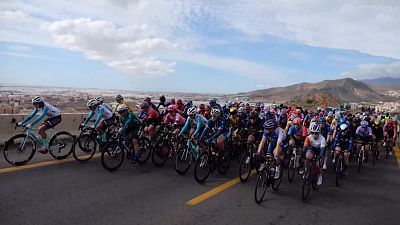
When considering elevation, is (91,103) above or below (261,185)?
above

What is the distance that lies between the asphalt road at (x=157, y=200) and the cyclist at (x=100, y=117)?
1071mm

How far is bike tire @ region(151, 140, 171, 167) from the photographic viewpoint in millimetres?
9625

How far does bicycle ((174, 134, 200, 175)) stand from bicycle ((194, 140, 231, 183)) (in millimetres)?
282

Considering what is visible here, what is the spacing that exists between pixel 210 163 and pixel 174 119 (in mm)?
2849

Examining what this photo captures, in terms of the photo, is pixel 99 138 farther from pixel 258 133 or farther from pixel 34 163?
pixel 258 133

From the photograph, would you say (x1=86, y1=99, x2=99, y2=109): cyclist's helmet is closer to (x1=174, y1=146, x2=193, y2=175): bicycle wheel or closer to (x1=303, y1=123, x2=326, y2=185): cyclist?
(x1=174, y1=146, x2=193, y2=175): bicycle wheel

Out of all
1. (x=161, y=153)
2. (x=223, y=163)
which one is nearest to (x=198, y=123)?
(x=223, y=163)

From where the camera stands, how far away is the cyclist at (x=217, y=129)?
921 cm

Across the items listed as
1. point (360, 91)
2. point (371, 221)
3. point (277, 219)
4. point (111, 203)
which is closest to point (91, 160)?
point (111, 203)

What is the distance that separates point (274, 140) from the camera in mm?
8781

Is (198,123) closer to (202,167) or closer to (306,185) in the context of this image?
(202,167)

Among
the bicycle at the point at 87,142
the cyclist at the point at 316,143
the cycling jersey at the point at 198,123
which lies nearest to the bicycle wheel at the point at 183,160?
the cycling jersey at the point at 198,123

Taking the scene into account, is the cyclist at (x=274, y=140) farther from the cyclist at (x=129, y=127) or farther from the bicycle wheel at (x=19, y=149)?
the bicycle wheel at (x=19, y=149)

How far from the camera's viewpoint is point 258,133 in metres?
11.8
